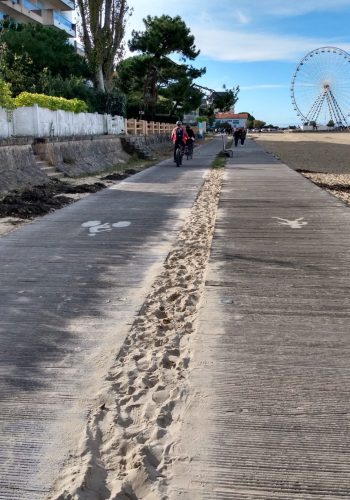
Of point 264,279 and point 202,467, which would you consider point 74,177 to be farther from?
point 202,467

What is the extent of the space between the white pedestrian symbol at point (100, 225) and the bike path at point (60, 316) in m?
0.02

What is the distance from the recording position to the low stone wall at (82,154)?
15906 millimetres

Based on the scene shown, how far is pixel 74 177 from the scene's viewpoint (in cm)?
1631

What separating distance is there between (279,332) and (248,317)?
1.23 feet

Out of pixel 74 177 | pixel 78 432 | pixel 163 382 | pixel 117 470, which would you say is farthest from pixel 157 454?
pixel 74 177

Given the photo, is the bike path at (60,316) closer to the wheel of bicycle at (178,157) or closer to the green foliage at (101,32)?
the wheel of bicycle at (178,157)

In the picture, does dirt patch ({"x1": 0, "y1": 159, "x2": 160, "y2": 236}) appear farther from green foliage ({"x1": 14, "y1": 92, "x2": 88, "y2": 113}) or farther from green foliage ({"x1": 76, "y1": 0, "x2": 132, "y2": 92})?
green foliage ({"x1": 76, "y1": 0, "x2": 132, "y2": 92})

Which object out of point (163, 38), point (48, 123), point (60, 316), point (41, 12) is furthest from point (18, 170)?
point (41, 12)

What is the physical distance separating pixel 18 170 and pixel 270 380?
1100 cm

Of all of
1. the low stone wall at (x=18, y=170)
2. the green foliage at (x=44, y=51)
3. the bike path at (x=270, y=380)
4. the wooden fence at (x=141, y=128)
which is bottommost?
the bike path at (x=270, y=380)

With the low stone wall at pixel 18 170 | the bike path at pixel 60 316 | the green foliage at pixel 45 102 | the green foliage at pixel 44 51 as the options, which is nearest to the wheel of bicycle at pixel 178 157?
the green foliage at pixel 45 102

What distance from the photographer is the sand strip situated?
100 inches

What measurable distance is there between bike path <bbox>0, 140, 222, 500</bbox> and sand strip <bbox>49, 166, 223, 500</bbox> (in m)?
0.10

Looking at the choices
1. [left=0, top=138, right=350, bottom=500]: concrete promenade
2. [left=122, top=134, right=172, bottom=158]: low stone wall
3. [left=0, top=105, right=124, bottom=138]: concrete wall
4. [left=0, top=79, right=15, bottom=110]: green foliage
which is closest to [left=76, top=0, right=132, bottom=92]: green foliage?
[left=122, top=134, right=172, bottom=158]: low stone wall
